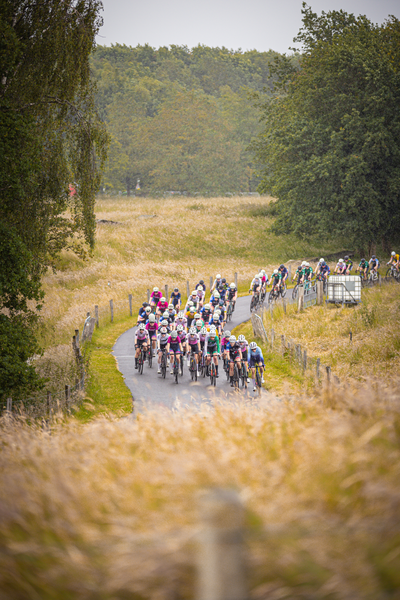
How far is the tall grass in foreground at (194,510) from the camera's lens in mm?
3262

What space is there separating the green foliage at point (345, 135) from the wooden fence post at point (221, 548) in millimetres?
42967

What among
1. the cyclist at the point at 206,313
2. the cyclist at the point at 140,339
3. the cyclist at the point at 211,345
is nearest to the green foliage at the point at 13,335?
the cyclist at the point at 140,339

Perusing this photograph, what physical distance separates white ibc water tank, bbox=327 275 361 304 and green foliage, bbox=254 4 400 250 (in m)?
19.0

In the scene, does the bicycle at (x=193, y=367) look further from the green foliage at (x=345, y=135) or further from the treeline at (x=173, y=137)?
the treeline at (x=173, y=137)

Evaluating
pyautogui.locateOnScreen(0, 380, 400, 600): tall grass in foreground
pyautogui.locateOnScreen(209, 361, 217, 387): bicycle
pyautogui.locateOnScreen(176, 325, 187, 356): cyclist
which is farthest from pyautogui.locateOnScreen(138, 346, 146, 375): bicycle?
pyautogui.locateOnScreen(0, 380, 400, 600): tall grass in foreground

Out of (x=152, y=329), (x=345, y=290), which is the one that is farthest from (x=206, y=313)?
(x=345, y=290)

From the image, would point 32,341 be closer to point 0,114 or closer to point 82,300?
point 0,114

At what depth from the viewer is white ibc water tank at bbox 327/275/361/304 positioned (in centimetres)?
2566

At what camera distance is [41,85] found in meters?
14.1

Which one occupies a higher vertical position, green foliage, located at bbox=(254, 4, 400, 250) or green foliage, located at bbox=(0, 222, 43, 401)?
green foliage, located at bbox=(254, 4, 400, 250)

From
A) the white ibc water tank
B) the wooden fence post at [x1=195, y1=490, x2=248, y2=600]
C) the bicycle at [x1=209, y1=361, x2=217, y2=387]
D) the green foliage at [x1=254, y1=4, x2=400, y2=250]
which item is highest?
the green foliage at [x1=254, y1=4, x2=400, y2=250]

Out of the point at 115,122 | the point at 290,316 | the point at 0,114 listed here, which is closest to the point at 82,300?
the point at 290,316

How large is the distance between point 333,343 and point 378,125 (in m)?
28.8

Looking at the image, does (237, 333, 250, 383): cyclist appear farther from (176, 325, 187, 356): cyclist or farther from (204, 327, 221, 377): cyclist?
(176, 325, 187, 356): cyclist
